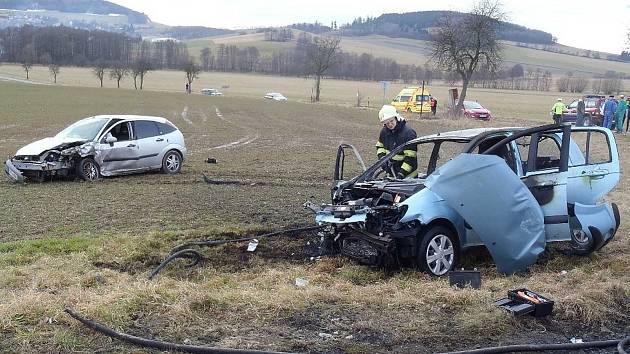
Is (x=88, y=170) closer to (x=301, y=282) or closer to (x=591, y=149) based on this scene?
(x=301, y=282)

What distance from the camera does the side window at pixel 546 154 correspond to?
7.21m

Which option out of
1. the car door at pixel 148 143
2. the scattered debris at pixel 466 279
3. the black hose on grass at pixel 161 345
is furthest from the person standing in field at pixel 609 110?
the black hose on grass at pixel 161 345

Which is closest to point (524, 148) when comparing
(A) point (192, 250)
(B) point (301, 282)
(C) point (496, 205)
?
(C) point (496, 205)

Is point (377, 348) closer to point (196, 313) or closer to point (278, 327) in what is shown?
point (278, 327)

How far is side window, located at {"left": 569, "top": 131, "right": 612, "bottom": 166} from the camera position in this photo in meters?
7.48

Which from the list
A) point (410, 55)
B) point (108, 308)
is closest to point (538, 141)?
point (108, 308)

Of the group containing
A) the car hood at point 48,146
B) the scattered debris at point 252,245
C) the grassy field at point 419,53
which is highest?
the grassy field at point 419,53

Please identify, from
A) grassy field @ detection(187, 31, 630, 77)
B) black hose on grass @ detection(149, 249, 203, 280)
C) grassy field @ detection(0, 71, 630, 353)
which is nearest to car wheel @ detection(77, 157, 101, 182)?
grassy field @ detection(0, 71, 630, 353)

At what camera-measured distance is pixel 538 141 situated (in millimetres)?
7250

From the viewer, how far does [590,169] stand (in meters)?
7.56

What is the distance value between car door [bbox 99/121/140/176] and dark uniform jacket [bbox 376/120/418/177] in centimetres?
706

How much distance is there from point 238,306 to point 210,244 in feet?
9.31

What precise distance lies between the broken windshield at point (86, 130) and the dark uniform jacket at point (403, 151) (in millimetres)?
7370

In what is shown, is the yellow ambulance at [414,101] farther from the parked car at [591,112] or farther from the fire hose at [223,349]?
the fire hose at [223,349]
